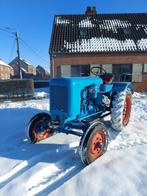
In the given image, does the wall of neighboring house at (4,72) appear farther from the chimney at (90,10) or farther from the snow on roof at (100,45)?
the snow on roof at (100,45)

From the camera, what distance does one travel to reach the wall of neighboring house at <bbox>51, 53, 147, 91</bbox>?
1450 centimetres

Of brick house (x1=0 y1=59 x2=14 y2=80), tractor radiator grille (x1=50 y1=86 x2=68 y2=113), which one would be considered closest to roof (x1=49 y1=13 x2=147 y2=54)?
tractor radiator grille (x1=50 y1=86 x2=68 y2=113)

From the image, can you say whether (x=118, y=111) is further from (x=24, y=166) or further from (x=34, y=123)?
(x=24, y=166)

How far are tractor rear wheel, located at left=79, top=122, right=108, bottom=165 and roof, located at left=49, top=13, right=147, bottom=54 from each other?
10.7m

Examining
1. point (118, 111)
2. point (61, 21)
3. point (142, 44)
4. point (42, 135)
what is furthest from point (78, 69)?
point (42, 135)

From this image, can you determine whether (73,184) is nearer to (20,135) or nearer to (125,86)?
(20,135)

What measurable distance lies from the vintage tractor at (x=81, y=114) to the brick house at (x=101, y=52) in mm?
9190

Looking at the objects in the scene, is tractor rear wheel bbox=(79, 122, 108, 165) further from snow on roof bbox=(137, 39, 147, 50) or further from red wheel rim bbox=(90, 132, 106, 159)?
snow on roof bbox=(137, 39, 147, 50)

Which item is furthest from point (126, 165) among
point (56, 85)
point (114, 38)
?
point (114, 38)

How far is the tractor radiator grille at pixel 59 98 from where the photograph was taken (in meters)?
4.31

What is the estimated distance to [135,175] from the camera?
345cm

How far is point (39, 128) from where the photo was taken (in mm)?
4953

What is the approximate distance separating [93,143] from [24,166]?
1.27m

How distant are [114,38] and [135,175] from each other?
509 inches
